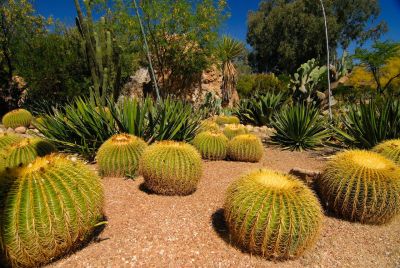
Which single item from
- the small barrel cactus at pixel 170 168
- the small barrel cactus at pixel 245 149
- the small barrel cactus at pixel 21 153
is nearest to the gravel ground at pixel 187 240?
the small barrel cactus at pixel 170 168

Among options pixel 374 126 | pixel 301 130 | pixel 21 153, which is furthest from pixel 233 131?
pixel 21 153

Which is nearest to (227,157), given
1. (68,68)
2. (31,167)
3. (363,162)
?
(363,162)

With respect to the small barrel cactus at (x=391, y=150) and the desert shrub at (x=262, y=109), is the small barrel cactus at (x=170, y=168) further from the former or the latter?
the desert shrub at (x=262, y=109)

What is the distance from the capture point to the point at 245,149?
6.46 metres

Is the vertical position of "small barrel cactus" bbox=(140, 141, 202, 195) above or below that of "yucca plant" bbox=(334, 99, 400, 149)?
below

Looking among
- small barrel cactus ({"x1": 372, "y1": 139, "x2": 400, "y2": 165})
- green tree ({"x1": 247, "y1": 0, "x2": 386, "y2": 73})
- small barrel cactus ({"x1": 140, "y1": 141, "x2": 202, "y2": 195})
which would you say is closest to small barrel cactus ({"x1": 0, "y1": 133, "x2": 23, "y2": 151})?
small barrel cactus ({"x1": 140, "y1": 141, "x2": 202, "y2": 195})

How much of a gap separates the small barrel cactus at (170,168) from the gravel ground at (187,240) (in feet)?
0.50

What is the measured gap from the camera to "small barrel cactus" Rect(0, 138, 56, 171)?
4.38 meters

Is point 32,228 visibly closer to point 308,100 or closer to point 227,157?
point 227,157

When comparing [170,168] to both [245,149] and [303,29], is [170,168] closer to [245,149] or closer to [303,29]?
[245,149]

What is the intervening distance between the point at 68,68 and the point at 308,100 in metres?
12.4

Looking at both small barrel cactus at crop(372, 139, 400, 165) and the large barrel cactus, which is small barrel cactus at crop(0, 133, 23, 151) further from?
small barrel cactus at crop(372, 139, 400, 165)

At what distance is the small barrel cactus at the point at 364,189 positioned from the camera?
359cm

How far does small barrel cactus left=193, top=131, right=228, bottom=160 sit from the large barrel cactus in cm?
379
